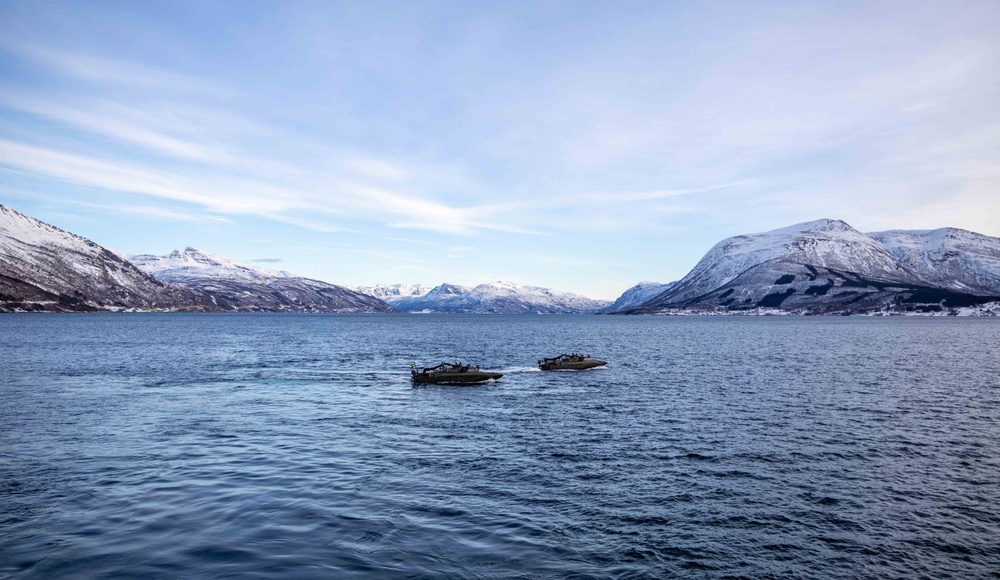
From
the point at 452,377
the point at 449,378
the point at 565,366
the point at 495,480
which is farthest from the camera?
the point at 565,366

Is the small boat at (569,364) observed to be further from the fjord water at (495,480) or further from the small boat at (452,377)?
the fjord water at (495,480)

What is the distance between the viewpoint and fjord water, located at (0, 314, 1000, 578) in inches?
871

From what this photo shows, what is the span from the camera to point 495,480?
32156mm

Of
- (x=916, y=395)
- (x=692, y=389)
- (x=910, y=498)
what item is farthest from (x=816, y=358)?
(x=910, y=498)

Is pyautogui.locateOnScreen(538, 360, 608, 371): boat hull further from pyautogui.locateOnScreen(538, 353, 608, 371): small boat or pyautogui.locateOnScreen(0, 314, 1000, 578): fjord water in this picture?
pyautogui.locateOnScreen(0, 314, 1000, 578): fjord water

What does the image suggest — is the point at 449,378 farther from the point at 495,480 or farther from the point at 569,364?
the point at 495,480

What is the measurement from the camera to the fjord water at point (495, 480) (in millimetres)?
22125

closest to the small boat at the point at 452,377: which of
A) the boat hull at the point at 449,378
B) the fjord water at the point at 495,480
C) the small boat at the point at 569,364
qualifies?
the boat hull at the point at 449,378

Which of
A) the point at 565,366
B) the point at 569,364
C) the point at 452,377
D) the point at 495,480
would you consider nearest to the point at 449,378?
the point at 452,377

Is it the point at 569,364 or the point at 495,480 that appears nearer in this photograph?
the point at 495,480

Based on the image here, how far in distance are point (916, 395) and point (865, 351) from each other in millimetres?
69456

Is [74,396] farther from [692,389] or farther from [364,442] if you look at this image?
[692,389]

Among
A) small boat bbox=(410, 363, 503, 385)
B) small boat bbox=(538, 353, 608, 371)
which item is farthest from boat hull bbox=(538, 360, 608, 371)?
small boat bbox=(410, 363, 503, 385)

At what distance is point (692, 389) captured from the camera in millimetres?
69188
